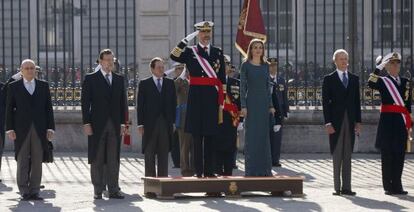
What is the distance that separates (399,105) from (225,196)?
7.27ft

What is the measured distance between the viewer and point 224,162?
1520 centimetres

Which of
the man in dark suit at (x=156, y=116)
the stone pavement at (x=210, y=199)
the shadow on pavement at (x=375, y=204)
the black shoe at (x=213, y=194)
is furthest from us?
the man in dark suit at (x=156, y=116)

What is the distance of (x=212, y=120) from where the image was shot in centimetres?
1377

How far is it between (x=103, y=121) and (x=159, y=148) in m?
1.13

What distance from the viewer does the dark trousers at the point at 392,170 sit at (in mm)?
13727

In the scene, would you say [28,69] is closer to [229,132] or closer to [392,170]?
[229,132]

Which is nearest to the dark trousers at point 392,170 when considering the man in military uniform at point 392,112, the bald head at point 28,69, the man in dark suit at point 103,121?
the man in military uniform at point 392,112

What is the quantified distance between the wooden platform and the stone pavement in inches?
4.5

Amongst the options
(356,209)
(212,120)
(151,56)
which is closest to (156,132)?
(212,120)

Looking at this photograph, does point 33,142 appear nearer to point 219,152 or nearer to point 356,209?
point 219,152

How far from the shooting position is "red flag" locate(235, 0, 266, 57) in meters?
16.5

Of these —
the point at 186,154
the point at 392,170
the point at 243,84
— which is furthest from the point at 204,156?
the point at 186,154

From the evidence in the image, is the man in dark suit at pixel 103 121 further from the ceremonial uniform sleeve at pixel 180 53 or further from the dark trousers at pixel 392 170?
the dark trousers at pixel 392 170

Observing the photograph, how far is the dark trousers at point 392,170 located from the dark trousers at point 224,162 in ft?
6.75
